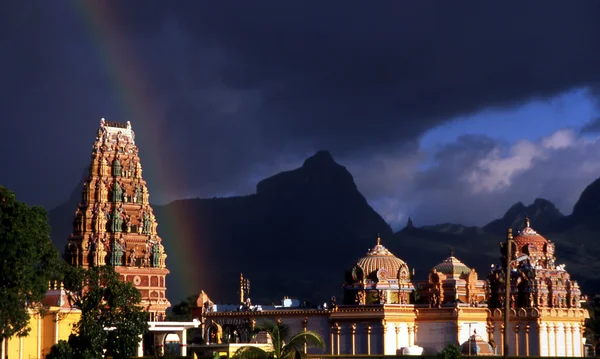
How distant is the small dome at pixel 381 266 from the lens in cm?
9762

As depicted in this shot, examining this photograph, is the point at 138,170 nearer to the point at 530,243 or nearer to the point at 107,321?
the point at 530,243

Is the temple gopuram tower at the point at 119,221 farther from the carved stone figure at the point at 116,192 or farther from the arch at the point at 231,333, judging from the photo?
the arch at the point at 231,333

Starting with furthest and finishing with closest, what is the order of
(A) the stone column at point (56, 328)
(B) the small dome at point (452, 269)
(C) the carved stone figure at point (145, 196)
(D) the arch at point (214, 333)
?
(C) the carved stone figure at point (145, 196)
(B) the small dome at point (452, 269)
(D) the arch at point (214, 333)
(A) the stone column at point (56, 328)

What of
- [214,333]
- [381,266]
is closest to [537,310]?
[381,266]

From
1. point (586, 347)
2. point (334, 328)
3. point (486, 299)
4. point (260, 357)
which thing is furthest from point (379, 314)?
point (260, 357)

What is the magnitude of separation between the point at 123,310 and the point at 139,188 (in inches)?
2266

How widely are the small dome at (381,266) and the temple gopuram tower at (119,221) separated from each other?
3299cm

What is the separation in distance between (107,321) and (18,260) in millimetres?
8612

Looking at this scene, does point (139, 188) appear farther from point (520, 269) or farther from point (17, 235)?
point (17, 235)

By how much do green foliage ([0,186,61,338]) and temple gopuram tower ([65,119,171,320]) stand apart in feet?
191

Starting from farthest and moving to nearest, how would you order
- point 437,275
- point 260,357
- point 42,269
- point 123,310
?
point 437,275 < point 123,310 < point 42,269 < point 260,357

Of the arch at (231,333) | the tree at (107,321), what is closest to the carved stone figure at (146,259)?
the arch at (231,333)

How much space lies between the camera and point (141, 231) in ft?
413

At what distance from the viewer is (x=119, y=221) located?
125m
